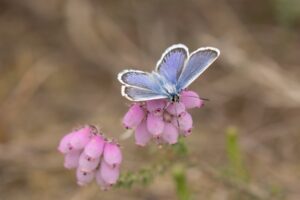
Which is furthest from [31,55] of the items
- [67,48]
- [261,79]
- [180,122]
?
[180,122]

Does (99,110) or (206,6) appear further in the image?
(206,6)

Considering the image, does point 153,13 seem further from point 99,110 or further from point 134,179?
point 134,179

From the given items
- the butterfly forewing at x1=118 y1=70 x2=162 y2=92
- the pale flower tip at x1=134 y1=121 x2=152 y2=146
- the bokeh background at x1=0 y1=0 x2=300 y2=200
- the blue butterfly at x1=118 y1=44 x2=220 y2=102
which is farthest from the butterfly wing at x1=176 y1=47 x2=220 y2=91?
the bokeh background at x1=0 y1=0 x2=300 y2=200

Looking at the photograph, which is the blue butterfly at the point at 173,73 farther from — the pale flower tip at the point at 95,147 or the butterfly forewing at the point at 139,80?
the pale flower tip at the point at 95,147

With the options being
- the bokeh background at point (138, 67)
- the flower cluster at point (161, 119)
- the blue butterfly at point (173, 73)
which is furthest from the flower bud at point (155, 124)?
the bokeh background at point (138, 67)

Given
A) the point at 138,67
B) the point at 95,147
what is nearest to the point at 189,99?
the point at 95,147

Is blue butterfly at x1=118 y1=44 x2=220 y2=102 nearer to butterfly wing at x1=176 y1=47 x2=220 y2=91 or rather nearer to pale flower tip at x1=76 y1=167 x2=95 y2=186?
butterfly wing at x1=176 y1=47 x2=220 y2=91

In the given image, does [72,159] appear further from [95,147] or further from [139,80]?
[139,80]
